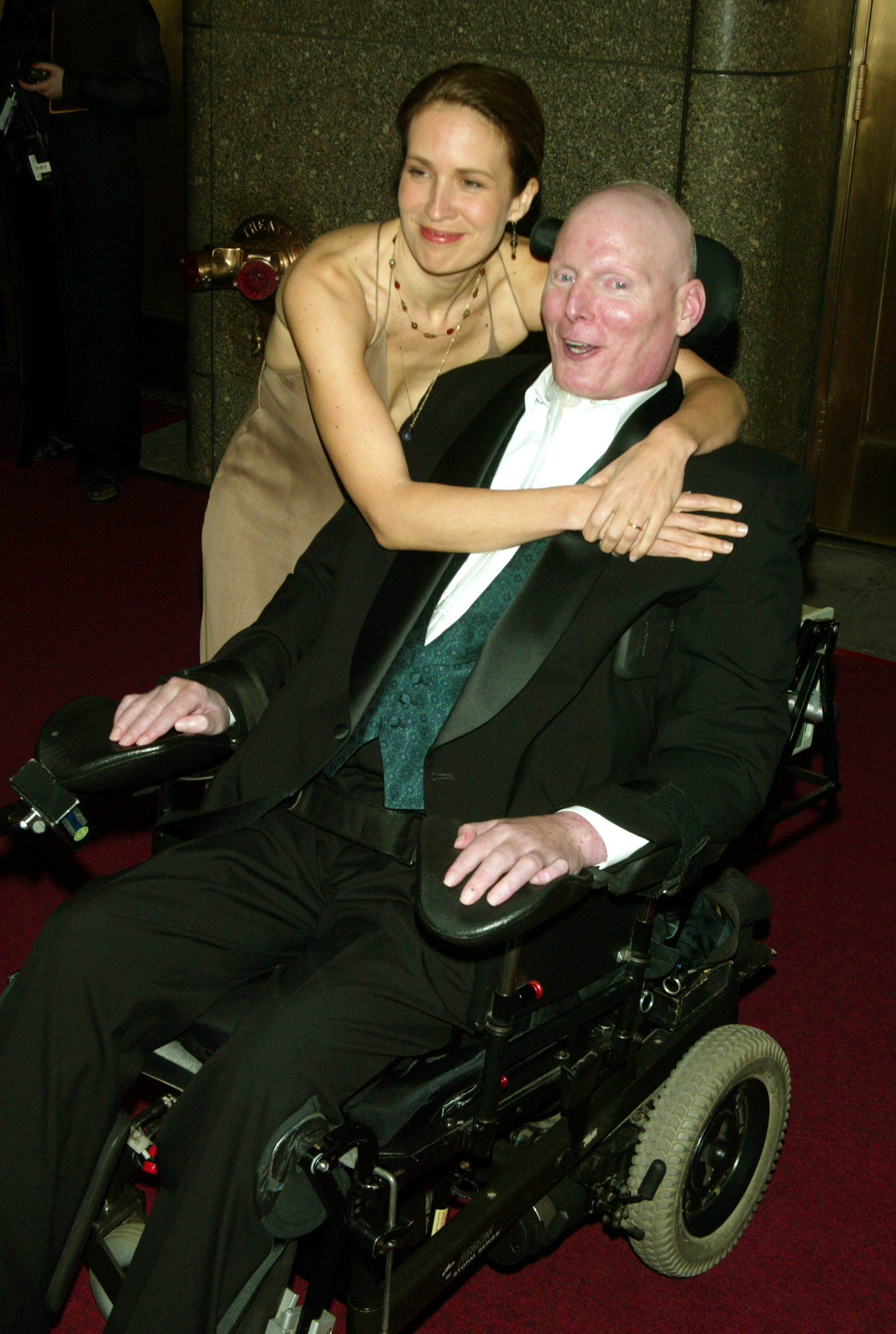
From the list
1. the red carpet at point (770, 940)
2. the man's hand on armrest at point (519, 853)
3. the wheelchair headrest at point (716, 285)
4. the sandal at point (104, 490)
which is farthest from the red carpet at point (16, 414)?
the man's hand on armrest at point (519, 853)

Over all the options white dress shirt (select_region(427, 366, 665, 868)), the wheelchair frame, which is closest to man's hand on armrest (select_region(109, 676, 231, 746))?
white dress shirt (select_region(427, 366, 665, 868))

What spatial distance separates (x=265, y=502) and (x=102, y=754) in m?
0.94

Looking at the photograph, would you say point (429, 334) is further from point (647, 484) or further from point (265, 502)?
point (647, 484)

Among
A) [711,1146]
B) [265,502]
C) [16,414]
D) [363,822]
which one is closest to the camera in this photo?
[363,822]

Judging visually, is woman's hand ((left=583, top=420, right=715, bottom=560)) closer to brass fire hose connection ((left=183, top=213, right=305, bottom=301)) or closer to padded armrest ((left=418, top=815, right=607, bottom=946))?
padded armrest ((left=418, top=815, right=607, bottom=946))

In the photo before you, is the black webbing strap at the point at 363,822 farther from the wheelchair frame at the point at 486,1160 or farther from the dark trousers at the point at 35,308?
the dark trousers at the point at 35,308

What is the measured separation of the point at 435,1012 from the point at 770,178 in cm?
311

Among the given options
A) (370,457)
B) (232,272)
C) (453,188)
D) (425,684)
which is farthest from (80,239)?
(425,684)

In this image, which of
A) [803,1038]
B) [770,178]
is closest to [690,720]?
[803,1038]

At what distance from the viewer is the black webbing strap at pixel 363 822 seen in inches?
77.3

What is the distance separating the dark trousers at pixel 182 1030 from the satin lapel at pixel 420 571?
0.31 m

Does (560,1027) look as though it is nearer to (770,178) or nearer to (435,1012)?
(435,1012)

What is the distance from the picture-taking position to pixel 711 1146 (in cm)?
221

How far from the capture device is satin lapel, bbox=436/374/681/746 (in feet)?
6.36
